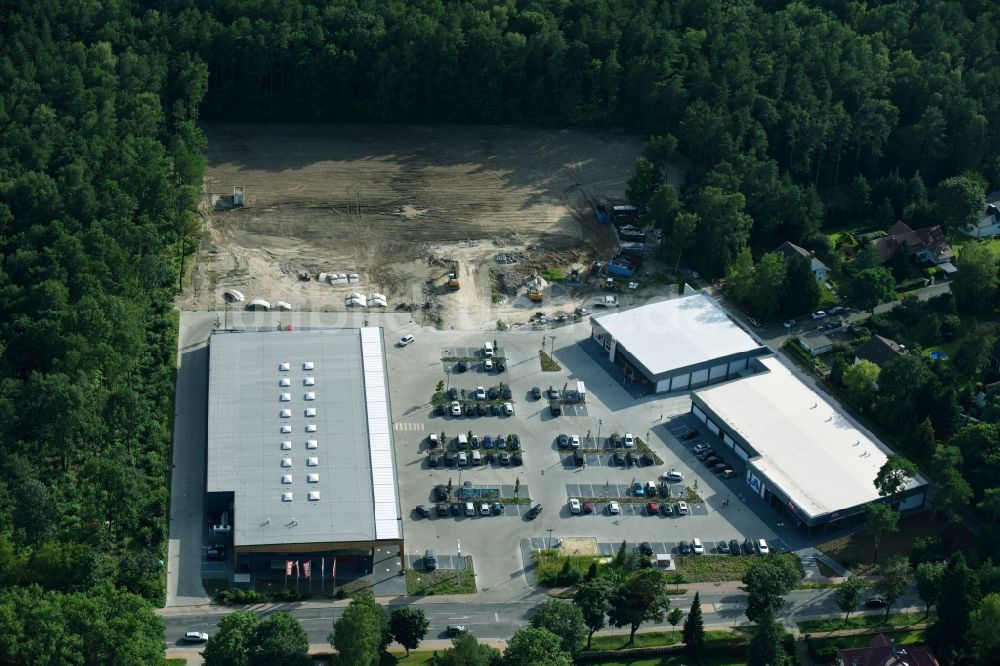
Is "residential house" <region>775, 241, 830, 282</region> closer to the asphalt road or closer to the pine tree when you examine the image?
the asphalt road

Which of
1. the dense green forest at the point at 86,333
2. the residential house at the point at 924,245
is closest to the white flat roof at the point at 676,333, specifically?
the residential house at the point at 924,245

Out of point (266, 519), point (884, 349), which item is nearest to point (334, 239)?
point (266, 519)

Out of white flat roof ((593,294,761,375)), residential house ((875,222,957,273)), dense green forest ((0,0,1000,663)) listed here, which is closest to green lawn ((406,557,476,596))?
dense green forest ((0,0,1000,663))

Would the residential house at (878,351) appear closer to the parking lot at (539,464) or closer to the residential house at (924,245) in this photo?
the parking lot at (539,464)

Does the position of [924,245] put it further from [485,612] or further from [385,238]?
[485,612]

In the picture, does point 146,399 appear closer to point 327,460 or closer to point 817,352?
point 327,460
